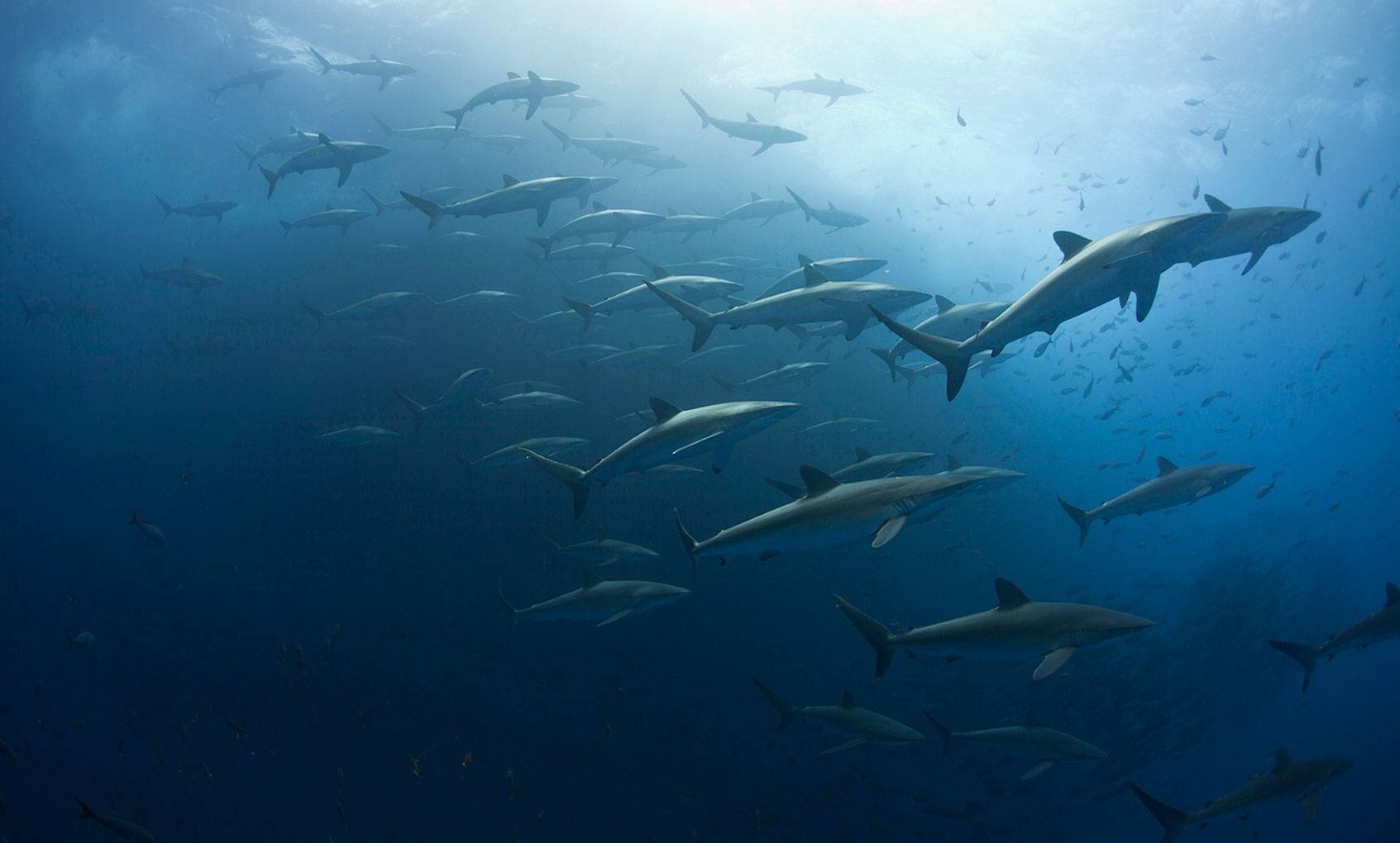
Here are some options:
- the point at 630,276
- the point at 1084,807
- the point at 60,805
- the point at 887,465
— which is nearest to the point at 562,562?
the point at 630,276

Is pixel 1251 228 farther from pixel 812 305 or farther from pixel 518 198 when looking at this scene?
pixel 518 198

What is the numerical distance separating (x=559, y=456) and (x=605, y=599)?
5836 millimetres

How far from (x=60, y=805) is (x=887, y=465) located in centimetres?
1779

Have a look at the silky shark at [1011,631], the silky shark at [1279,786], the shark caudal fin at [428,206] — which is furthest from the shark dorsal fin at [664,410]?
the shark caudal fin at [428,206]

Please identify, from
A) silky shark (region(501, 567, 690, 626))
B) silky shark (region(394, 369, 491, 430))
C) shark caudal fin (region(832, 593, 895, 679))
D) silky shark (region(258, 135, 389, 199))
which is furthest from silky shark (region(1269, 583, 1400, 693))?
silky shark (region(258, 135, 389, 199))

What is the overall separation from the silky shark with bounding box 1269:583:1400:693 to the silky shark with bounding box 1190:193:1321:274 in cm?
388

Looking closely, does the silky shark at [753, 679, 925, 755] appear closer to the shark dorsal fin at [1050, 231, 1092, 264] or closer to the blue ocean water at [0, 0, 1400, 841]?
the blue ocean water at [0, 0, 1400, 841]

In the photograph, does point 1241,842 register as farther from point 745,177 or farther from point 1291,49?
point 745,177

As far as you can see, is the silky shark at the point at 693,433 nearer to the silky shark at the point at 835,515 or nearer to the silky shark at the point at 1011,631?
the silky shark at the point at 835,515

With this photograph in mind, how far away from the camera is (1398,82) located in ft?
71.2

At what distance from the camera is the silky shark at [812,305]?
6.38 metres

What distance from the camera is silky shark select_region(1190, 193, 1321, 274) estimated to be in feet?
14.4

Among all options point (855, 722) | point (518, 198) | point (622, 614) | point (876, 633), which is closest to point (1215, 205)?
point (876, 633)

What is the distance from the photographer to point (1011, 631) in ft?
15.3
